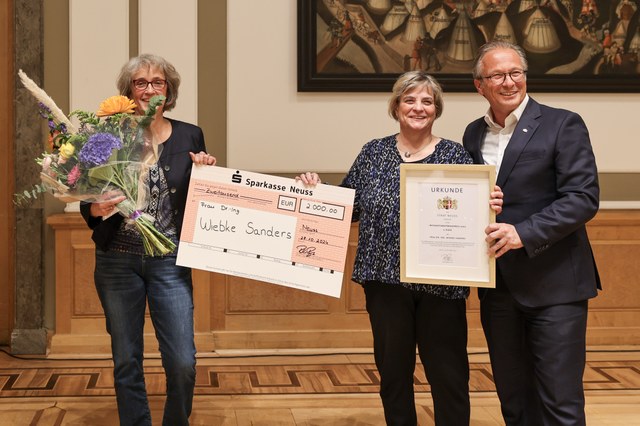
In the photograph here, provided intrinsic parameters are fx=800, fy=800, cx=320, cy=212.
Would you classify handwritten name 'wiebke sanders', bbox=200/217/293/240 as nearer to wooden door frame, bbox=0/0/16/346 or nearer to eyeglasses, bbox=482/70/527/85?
eyeglasses, bbox=482/70/527/85

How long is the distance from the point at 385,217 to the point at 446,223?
0.26 meters

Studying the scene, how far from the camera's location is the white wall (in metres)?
5.39

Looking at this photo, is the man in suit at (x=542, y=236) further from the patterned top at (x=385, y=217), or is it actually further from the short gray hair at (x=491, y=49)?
the patterned top at (x=385, y=217)

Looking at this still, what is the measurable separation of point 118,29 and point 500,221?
3.35 meters

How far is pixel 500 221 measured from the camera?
2.91 metres

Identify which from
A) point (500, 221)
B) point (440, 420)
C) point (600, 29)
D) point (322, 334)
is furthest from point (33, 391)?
point (600, 29)

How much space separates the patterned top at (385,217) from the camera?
3096mm

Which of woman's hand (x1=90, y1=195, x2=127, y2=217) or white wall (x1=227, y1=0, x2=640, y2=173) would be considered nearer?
woman's hand (x1=90, y1=195, x2=127, y2=217)

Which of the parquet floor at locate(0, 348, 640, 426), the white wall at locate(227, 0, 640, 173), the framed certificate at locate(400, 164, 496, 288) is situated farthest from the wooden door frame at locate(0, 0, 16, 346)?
the framed certificate at locate(400, 164, 496, 288)

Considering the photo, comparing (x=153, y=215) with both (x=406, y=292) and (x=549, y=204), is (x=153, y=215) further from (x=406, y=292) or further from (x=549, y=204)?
(x=549, y=204)

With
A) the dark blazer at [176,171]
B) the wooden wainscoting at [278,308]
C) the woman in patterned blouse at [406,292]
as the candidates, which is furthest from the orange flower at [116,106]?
the wooden wainscoting at [278,308]

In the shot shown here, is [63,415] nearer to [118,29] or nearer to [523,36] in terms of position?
[118,29]

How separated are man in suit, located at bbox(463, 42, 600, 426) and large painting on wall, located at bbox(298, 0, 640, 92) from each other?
2580 millimetres

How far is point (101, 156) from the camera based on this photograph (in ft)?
9.40
